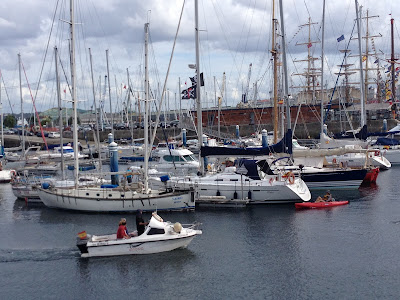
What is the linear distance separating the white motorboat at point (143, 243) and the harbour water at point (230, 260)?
36 centimetres

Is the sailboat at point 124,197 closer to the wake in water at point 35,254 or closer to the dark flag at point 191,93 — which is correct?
the dark flag at point 191,93

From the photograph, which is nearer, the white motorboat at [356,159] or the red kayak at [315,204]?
the red kayak at [315,204]

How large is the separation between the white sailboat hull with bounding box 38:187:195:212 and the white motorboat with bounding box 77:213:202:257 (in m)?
8.31

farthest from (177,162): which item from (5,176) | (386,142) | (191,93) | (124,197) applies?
(386,142)

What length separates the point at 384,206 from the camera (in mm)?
35469

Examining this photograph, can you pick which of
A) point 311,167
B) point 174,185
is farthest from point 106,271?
point 311,167

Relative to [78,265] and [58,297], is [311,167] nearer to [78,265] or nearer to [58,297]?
[78,265]

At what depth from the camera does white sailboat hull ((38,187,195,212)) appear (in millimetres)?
33281

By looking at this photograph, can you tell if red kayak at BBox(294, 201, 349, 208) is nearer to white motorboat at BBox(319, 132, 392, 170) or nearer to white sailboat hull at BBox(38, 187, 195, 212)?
white sailboat hull at BBox(38, 187, 195, 212)

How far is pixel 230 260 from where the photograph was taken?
24.1 meters

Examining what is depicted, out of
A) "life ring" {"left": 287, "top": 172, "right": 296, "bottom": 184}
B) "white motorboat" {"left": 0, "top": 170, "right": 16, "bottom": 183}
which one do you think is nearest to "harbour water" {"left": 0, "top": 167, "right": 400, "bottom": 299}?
"life ring" {"left": 287, "top": 172, "right": 296, "bottom": 184}

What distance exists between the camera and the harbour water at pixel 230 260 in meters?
21.0

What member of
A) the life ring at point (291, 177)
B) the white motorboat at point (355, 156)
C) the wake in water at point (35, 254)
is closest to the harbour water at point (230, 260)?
the wake in water at point (35, 254)

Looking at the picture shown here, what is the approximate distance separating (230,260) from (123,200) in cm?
1115
